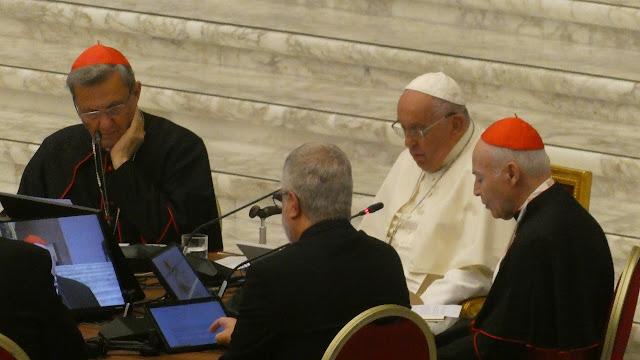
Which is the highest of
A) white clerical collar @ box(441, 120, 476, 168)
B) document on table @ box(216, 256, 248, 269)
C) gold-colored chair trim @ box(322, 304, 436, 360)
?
white clerical collar @ box(441, 120, 476, 168)

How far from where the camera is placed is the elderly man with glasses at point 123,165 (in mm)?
5285

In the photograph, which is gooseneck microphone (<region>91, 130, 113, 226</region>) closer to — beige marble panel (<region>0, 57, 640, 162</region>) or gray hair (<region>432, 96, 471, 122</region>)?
gray hair (<region>432, 96, 471, 122</region>)

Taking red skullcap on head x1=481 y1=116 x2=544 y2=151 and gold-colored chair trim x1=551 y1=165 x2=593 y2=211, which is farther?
gold-colored chair trim x1=551 y1=165 x2=593 y2=211

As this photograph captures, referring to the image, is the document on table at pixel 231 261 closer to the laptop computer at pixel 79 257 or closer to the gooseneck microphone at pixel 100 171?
the gooseneck microphone at pixel 100 171

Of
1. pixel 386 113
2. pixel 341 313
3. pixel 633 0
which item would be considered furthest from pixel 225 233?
pixel 341 313

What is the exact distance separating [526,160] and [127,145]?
172 centimetres

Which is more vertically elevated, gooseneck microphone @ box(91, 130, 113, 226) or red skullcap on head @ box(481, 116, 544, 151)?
red skullcap on head @ box(481, 116, 544, 151)

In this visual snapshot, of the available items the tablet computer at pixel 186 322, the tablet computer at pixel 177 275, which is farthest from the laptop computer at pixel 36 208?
the tablet computer at pixel 186 322

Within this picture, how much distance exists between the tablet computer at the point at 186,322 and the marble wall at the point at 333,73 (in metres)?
2.99

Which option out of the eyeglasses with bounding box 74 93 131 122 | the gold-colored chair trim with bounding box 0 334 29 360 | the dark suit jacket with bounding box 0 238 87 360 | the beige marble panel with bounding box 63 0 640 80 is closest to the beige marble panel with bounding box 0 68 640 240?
the beige marble panel with bounding box 63 0 640 80

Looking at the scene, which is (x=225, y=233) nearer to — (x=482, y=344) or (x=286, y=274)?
(x=482, y=344)

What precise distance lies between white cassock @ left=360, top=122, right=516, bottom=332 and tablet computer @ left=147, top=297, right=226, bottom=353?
1.07 m

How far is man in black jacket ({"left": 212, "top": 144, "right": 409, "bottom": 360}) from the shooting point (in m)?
3.59

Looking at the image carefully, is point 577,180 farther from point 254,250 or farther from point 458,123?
point 254,250
